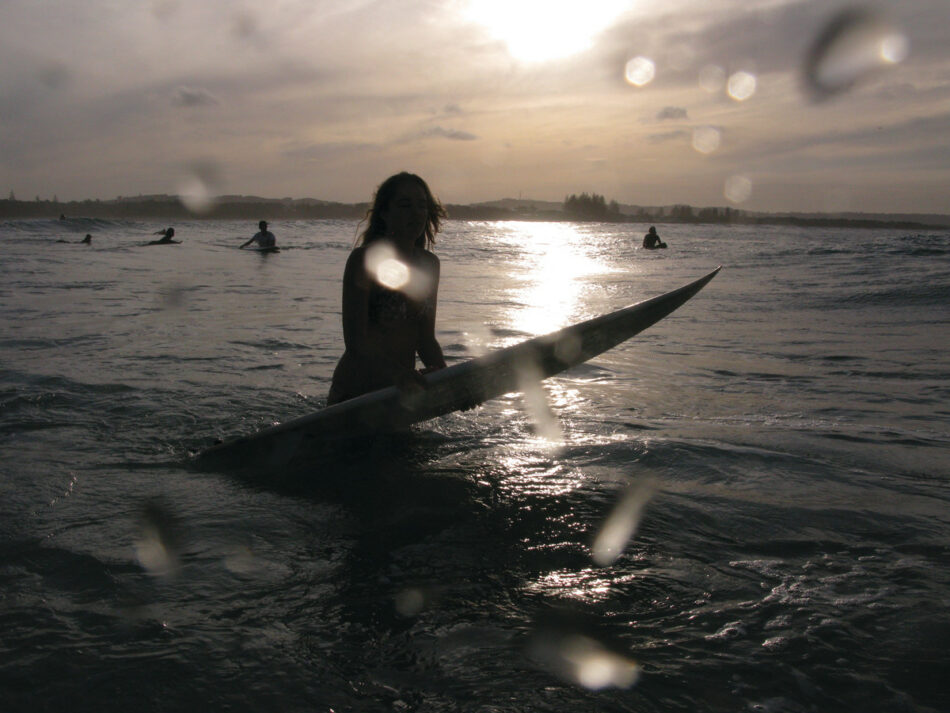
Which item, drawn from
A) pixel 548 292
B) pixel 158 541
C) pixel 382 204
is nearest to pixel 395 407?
pixel 382 204

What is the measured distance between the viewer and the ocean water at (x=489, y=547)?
203 cm

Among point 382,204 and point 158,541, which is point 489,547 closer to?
point 158,541

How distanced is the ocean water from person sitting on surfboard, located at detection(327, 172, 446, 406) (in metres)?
0.49

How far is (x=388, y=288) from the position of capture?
4.05 meters

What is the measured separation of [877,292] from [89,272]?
720 inches

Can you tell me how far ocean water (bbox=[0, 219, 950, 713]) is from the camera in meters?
2.03

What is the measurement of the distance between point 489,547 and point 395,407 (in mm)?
1229

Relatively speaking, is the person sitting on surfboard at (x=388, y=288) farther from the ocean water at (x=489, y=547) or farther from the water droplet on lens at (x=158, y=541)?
the water droplet on lens at (x=158, y=541)

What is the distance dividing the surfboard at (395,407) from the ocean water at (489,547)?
0.16 m

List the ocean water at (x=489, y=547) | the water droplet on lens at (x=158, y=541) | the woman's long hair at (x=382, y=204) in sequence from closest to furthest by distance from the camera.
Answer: the ocean water at (x=489, y=547) → the water droplet on lens at (x=158, y=541) → the woman's long hair at (x=382, y=204)

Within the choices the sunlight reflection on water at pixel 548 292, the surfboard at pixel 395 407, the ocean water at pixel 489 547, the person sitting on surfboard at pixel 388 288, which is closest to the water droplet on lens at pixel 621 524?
the ocean water at pixel 489 547

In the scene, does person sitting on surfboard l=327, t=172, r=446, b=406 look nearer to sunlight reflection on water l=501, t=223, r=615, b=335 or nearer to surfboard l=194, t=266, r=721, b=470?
surfboard l=194, t=266, r=721, b=470

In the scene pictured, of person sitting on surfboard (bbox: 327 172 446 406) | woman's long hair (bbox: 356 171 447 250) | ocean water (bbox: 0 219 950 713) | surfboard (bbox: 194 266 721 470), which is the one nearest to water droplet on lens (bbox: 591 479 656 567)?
ocean water (bbox: 0 219 950 713)

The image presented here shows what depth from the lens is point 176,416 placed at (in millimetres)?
5012
